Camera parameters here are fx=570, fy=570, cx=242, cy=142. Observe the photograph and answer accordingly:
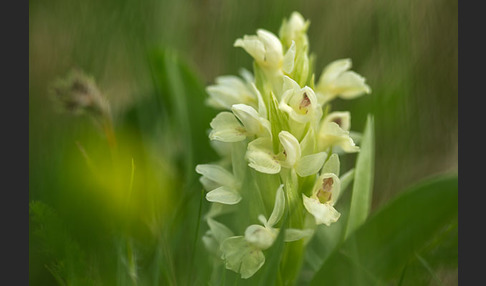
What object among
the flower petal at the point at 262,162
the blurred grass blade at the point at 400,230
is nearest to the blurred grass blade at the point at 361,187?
the blurred grass blade at the point at 400,230

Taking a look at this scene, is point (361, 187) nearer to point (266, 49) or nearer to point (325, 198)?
point (325, 198)

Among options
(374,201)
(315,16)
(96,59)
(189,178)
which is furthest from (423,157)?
(96,59)

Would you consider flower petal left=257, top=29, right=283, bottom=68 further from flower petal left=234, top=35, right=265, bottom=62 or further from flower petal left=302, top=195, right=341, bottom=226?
flower petal left=302, top=195, right=341, bottom=226

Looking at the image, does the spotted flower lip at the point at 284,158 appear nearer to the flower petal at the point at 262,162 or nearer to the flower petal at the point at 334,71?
the flower petal at the point at 262,162

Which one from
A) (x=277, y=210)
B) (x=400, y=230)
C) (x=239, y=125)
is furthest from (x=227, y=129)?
(x=400, y=230)

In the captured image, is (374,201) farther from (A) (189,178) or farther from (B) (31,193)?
(B) (31,193)

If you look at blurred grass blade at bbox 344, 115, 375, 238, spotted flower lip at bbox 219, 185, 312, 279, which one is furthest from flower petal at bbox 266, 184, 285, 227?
blurred grass blade at bbox 344, 115, 375, 238

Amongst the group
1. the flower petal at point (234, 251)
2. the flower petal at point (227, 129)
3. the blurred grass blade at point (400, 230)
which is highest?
the flower petal at point (227, 129)

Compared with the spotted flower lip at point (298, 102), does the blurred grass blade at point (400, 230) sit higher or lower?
lower
